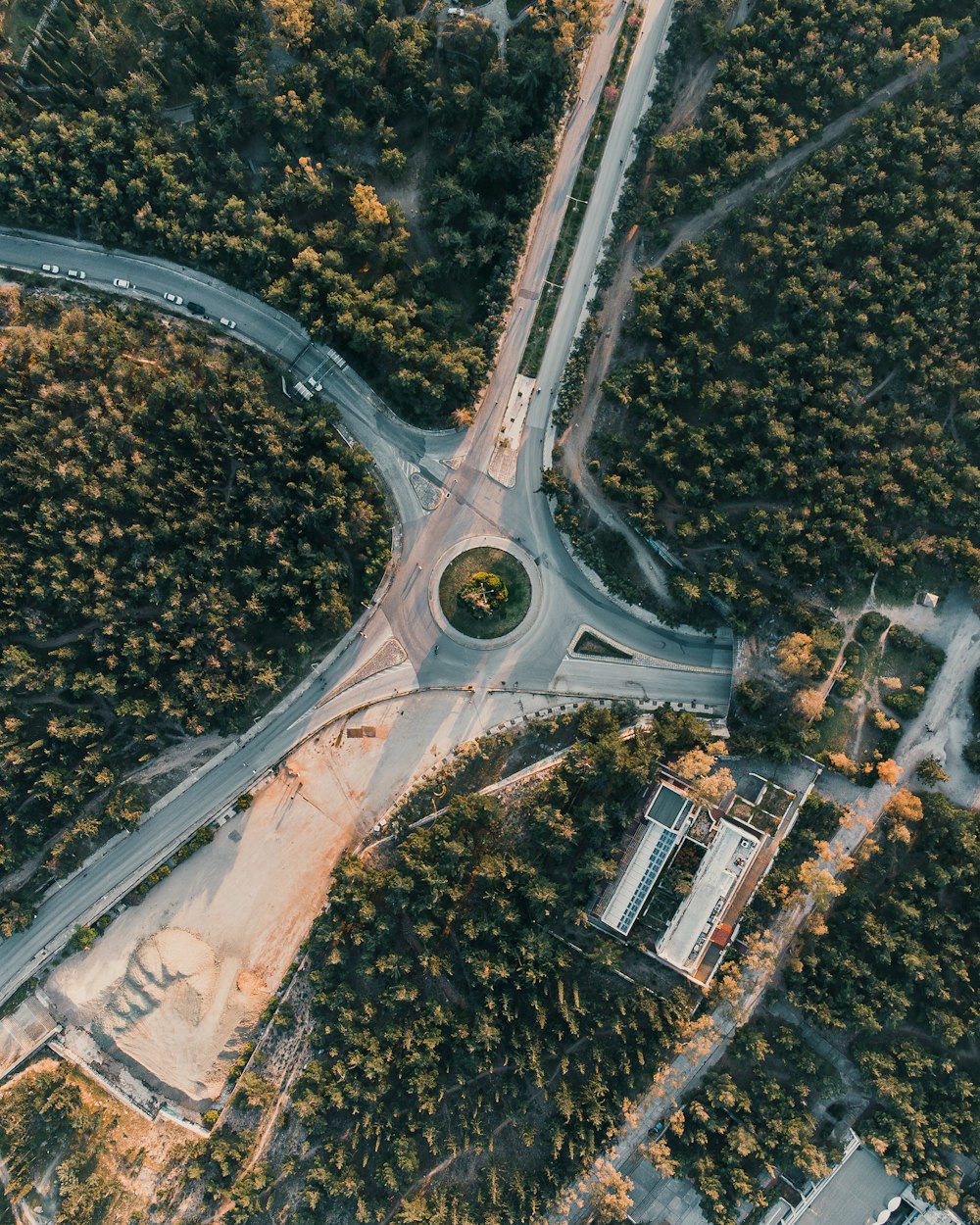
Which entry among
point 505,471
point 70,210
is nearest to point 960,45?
point 505,471

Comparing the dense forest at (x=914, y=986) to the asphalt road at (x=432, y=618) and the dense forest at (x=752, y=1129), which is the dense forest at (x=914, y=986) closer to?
the dense forest at (x=752, y=1129)

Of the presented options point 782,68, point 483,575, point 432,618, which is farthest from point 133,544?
point 782,68

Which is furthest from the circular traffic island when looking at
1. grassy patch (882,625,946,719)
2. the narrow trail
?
grassy patch (882,625,946,719)

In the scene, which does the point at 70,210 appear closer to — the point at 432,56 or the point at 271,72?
the point at 271,72

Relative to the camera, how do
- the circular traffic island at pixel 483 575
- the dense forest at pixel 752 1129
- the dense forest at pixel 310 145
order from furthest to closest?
the circular traffic island at pixel 483 575 < the dense forest at pixel 310 145 < the dense forest at pixel 752 1129

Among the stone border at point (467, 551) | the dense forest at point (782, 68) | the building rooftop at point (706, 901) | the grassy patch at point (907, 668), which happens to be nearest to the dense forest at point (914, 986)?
the grassy patch at point (907, 668)

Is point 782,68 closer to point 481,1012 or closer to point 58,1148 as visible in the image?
point 481,1012
